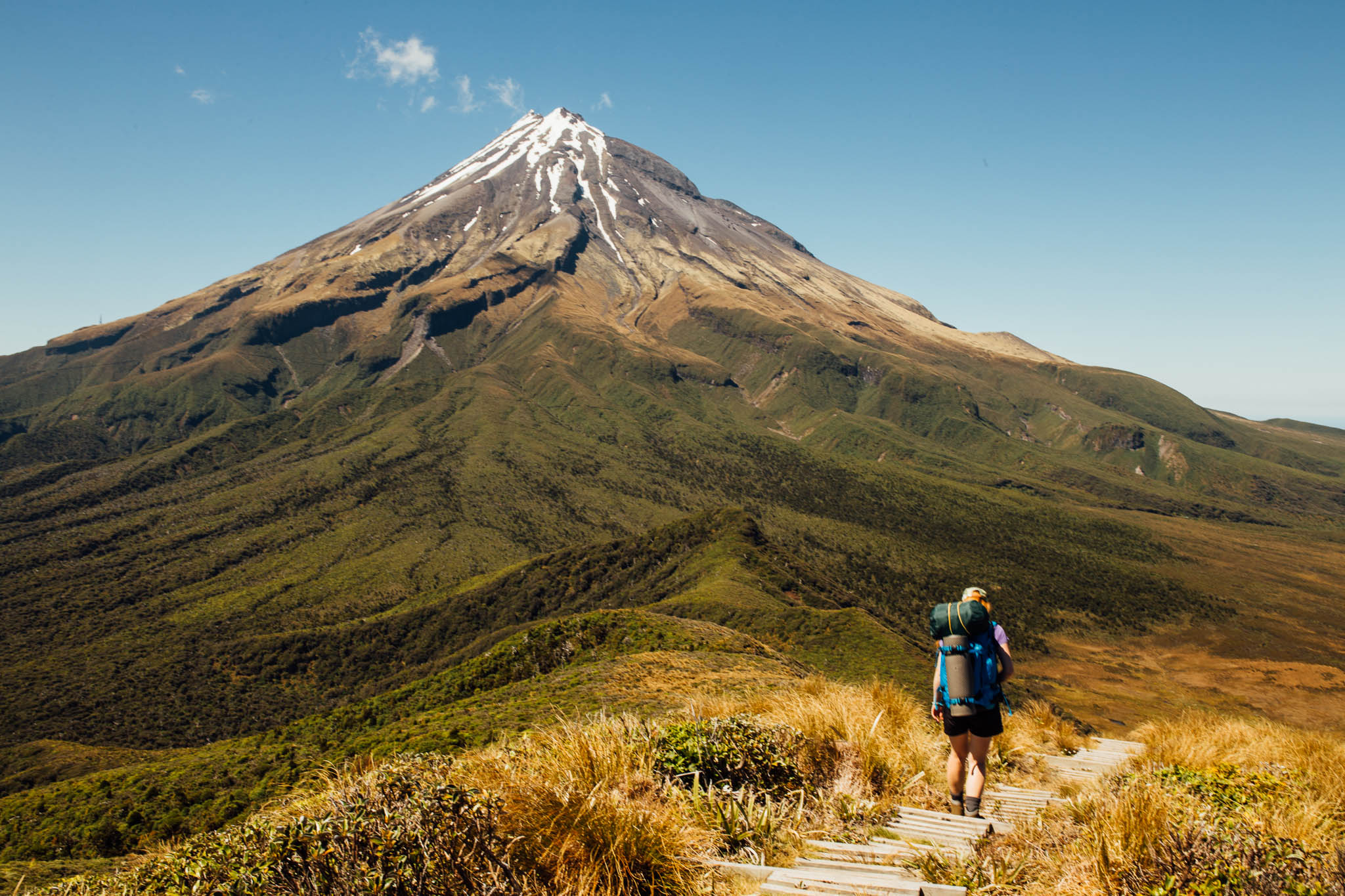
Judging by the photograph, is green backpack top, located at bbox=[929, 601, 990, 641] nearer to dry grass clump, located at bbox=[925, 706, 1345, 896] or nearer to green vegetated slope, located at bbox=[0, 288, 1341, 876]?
dry grass clump, located at bbox=[925, 706, 1345, 896]

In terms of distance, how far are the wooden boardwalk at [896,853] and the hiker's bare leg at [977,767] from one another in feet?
0.67

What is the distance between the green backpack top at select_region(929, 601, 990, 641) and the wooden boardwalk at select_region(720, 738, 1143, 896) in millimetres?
1500

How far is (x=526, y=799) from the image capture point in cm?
386

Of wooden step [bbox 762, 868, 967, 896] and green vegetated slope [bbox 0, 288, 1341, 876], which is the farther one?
green vegetated slope [bbox 0, 288, 1341, 876]

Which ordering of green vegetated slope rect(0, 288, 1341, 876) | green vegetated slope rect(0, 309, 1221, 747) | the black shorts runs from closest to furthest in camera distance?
the black shorts → green vegetated slope rect(0, 288, 1341, 876) → green vegetated slope rect(0, 309, 1221, 747)

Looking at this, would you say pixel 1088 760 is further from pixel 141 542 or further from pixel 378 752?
pixel 141 542

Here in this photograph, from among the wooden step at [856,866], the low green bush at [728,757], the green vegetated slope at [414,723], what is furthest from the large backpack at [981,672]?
the green vegetated slope at [414,723]

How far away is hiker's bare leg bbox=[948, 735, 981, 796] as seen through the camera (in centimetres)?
591

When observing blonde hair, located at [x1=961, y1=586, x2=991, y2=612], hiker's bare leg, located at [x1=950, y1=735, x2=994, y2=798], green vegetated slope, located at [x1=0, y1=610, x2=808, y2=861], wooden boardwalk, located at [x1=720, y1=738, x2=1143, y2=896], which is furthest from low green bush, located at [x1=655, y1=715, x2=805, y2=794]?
green vegetated slope, located at [x1=0, y1=610, x2=808, y2=861]

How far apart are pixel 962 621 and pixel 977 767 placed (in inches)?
50.1

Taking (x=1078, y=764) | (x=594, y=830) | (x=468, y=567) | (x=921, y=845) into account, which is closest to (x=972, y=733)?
(x=921, y=845)

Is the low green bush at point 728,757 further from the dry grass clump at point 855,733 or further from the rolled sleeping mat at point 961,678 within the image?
the rolled sleeping mat at point 961,678

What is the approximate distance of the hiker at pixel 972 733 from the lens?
5785 mm

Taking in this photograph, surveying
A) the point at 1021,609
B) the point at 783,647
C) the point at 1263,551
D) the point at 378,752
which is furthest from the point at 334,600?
the point at 1263,551
